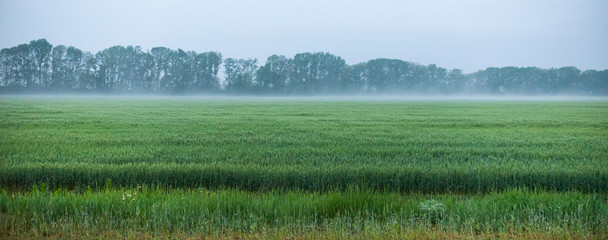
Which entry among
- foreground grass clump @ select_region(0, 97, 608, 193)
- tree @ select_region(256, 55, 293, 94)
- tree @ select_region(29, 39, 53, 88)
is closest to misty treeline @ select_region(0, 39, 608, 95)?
tree @ select_region(29, 39, 53, 88)

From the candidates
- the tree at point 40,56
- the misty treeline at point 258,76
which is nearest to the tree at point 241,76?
the misty treeline at point 258,76

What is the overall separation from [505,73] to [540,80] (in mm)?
6085

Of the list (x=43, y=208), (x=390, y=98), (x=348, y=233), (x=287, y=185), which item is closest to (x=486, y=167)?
(x=287, y=185)

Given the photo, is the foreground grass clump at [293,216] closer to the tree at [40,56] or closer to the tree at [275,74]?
the tree at [40,56]

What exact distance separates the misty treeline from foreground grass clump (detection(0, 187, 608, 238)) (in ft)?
127

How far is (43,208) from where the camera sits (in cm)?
599

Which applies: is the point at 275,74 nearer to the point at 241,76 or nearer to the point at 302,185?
the point at 241,76

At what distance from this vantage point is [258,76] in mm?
73438

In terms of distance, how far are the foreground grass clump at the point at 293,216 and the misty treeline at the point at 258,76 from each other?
38.8 m

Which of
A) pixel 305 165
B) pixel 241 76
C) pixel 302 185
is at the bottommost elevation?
pixel 302 185

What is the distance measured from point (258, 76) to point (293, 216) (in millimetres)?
68584

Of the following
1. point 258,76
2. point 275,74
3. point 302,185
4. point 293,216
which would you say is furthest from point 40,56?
point 293,216

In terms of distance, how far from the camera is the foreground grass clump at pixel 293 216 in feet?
17.8

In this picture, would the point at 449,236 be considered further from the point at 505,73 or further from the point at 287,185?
the point at 505,73
